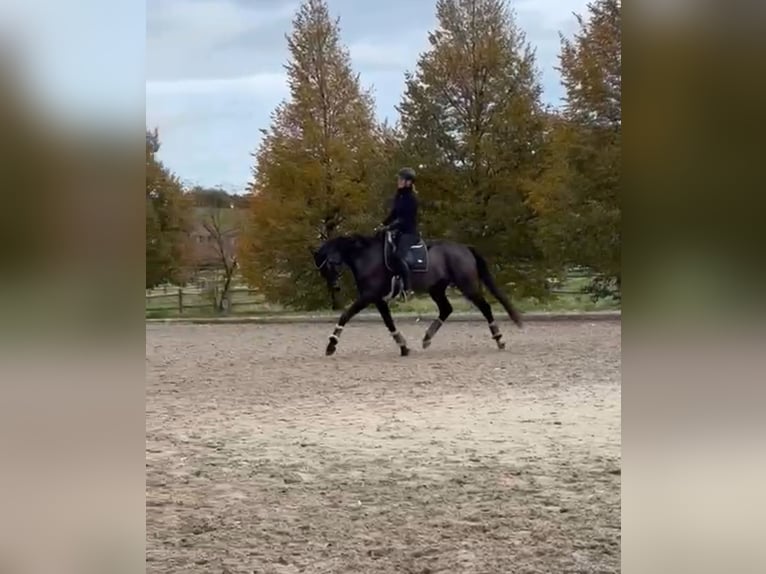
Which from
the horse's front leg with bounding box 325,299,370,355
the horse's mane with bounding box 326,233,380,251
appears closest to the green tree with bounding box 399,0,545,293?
the horse's mane with bounding box 326,233,380,251

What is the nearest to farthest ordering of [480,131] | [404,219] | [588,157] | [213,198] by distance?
[588,157] < [213,198] < [480,131] < [404,219]

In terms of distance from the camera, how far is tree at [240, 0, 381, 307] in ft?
9.59

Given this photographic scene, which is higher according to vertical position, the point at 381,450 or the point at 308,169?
the point at 308,169

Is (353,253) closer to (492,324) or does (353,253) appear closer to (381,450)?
(492,324)

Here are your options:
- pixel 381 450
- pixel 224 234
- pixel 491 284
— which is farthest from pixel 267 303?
pixel 491 284

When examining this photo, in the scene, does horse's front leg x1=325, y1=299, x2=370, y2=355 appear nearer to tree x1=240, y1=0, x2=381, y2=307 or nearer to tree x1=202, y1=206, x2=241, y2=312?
tree x1=240, y1=0, x2=381, y2=307

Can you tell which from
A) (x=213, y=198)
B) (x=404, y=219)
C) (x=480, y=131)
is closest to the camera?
(x=213, y=198)

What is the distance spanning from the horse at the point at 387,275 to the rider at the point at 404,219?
0.02 metres

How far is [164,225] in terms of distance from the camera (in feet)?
9.41

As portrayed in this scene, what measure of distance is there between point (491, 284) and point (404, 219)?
1.30 feet

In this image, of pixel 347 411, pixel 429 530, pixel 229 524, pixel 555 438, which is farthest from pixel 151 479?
pixel 555 438

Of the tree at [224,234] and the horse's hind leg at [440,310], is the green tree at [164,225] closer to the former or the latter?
the tree at [224,234]

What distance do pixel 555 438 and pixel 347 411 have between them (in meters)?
0.72

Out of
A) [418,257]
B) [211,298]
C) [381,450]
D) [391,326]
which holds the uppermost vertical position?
[418,257]
